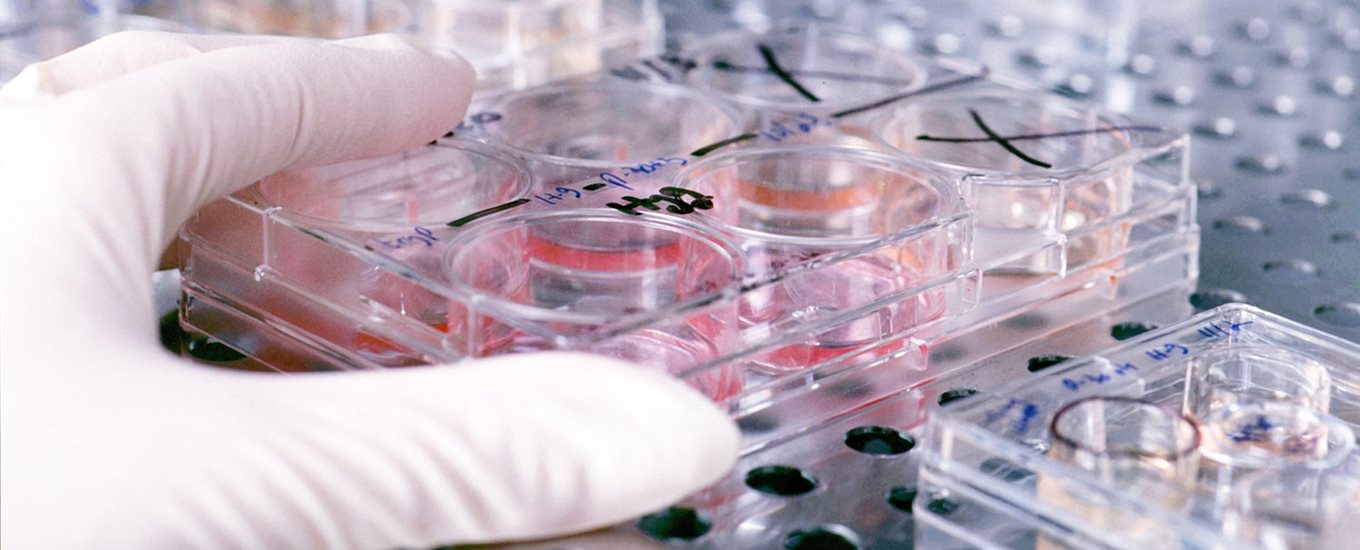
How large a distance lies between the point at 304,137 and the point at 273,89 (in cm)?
5

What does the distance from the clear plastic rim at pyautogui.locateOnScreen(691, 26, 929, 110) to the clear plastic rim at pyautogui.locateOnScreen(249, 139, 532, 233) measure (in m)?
0.24

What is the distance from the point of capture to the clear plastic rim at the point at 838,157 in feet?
3.64

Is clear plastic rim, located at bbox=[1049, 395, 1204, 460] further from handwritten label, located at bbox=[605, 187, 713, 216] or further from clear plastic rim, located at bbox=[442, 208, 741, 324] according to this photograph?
handwritten label, located at bbox=[605, 187, 713, 216]

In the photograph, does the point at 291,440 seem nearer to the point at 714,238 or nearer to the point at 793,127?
the point at 714,238

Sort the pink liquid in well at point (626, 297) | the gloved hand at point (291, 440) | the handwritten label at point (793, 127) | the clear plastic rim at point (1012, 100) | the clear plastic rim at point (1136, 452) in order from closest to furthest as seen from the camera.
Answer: the gloved hand at point (291, 440) < the clear plastic rim at point (1136, 452) < the pink liquid in well at point (626, 297) < the clear plastic rim at point (1012, 100) < the handwritten label at point (793, 127)

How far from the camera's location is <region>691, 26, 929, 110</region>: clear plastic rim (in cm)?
142

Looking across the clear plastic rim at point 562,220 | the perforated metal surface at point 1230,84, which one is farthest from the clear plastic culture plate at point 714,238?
the perforated metal surface at point 1230,84

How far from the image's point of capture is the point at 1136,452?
0.91m

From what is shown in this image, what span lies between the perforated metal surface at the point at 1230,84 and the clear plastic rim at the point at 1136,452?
1.21 feet

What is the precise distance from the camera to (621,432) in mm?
814

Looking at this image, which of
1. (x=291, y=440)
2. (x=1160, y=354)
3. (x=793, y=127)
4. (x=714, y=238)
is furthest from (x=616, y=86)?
(x=291, y=440)

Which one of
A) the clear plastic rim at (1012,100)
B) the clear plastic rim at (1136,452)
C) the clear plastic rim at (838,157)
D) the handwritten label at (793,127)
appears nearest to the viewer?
the clear plastic rim at (1136,452)

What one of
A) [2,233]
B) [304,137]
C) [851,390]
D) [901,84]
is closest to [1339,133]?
[901,84]

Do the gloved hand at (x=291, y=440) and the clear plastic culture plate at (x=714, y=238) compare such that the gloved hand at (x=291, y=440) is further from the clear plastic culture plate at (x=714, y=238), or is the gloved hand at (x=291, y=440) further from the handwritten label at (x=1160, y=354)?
the handwritten label at (x=1160, y=354)
